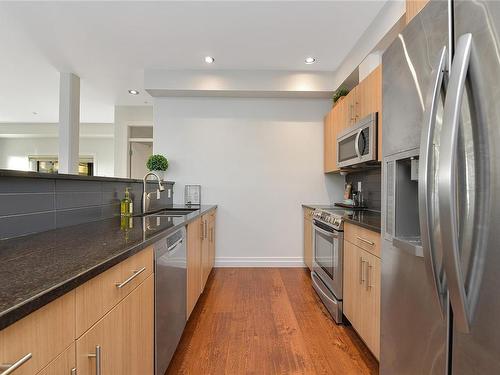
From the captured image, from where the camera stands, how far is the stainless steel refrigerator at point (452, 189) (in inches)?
25.8

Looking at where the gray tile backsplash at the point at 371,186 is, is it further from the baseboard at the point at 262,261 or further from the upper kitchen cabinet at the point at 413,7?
the upper kitchen cabinet at the point at 413,7

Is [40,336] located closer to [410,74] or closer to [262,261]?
[410,74]

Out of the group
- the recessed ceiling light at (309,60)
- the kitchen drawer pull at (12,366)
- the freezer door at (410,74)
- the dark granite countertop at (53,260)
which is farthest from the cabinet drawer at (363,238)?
the recessed ceiling light at (309,60)

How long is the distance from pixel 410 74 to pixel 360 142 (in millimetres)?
1249

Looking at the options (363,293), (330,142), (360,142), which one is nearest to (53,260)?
(363,293)

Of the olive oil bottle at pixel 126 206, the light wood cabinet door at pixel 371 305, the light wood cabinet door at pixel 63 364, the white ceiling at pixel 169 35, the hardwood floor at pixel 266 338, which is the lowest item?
the hardwood floor at pixel 266 338

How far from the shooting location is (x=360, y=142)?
2.21 meters

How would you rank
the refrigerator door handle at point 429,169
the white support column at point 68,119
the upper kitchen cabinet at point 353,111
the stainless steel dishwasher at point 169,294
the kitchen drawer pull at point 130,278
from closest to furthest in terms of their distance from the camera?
the refrigerator door handle at point 429,169 → the kitchen drawer pull at point 130,278 → the stainless steel dishwasher at point 169,294 → the upper kitchen cabinet at point 353,111 → the white support column at point 68,119

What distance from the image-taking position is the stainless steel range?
2033 mm

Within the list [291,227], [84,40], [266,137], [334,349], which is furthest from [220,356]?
[84,40]

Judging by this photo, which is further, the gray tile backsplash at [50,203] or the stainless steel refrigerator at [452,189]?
the gray tile backsplash at [50,203]

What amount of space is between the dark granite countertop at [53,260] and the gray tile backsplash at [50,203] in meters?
0.07

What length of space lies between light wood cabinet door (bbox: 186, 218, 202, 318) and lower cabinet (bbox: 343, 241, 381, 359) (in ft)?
4.01

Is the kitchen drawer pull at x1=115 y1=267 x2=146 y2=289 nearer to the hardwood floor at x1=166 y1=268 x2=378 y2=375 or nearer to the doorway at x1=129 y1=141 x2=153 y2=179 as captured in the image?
the hardwood floor at x1=166 y1=268 x2=378 y2=375
